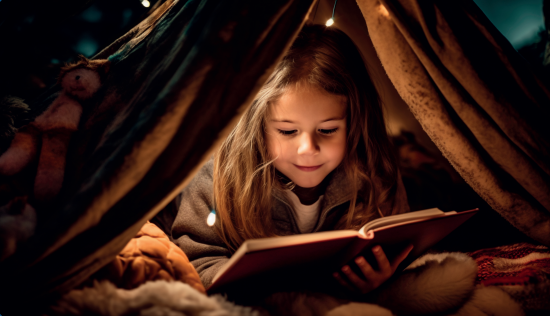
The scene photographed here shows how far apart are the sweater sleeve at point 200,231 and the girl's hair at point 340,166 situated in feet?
0.18

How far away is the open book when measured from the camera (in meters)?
0.58

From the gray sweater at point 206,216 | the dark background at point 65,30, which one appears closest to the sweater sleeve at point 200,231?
the gray sweater at point 206,216

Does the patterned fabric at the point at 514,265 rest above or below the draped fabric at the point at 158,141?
below

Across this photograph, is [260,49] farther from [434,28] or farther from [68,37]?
[68,37]

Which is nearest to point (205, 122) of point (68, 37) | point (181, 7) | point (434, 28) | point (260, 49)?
point (260, 49)

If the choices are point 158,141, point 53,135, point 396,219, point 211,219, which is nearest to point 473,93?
point 396,219

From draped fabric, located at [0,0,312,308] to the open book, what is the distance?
24cm

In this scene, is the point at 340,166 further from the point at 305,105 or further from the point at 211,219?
the point at 211,219

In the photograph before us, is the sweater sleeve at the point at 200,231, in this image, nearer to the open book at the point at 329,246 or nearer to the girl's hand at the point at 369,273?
the open book at the point at 329,246

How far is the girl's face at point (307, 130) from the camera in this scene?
0.93 meters

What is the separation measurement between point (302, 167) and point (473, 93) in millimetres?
603

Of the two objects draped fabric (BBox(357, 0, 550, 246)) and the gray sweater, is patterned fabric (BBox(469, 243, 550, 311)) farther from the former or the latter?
the gray sweater

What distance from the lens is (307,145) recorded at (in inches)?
36.7

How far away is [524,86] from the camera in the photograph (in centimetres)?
83
